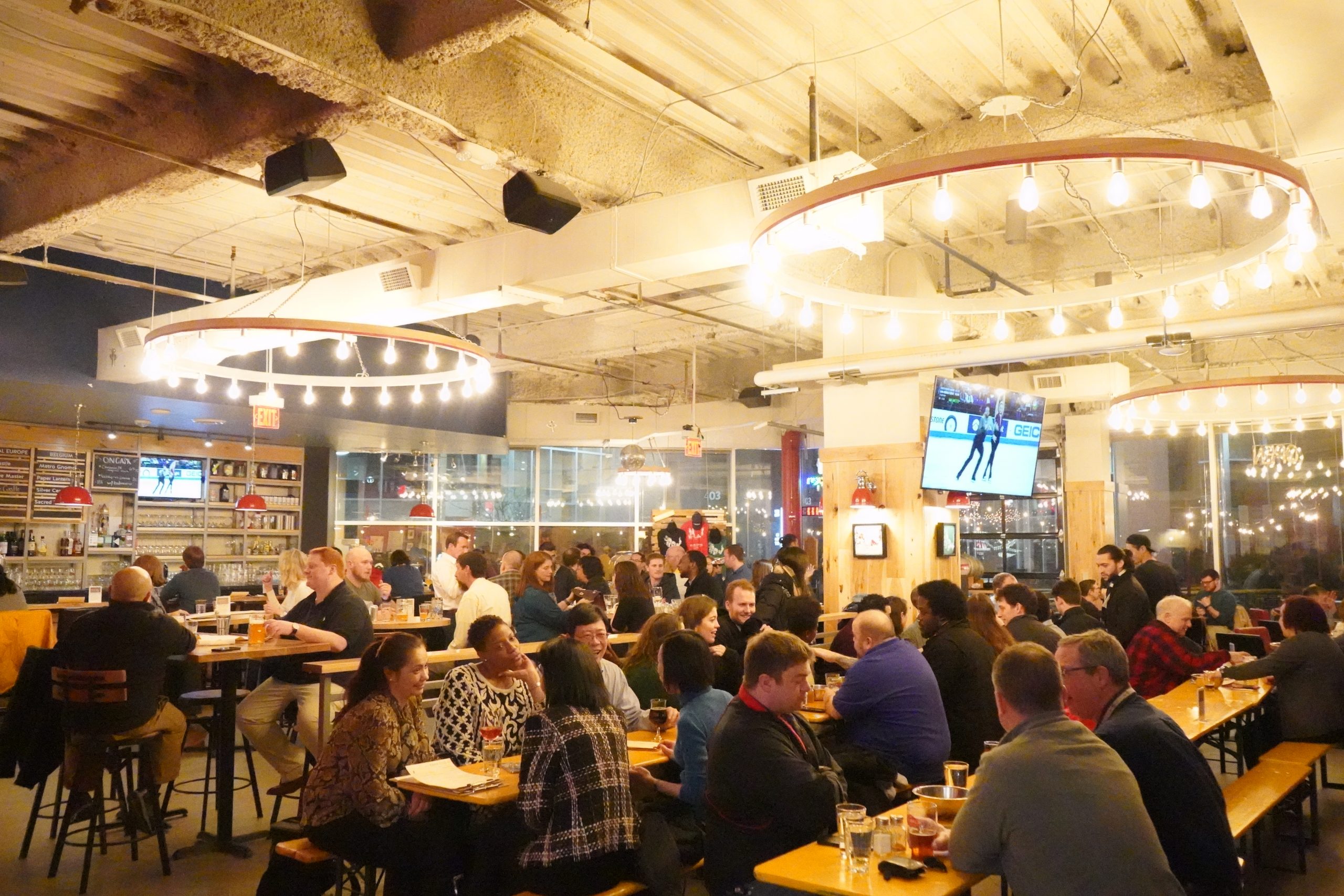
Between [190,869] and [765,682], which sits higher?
[765,682]

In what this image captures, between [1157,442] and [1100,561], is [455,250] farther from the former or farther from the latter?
[1157,442]

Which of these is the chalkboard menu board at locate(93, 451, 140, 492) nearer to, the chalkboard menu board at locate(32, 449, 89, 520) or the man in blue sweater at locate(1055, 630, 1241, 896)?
the chalkboard menu board at locate(32, 449, 89, 520)

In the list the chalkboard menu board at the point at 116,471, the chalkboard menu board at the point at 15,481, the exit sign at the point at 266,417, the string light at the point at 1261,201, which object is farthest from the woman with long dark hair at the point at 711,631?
the chalkboard menu board at the point at 116,471

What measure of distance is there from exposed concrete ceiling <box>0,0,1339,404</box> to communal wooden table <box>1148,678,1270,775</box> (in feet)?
9.72

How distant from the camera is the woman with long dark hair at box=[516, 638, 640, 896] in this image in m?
3.25

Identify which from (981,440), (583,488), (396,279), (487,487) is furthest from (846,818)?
(583,488)

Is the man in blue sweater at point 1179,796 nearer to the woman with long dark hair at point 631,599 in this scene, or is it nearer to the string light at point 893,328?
the string light at point 893,328

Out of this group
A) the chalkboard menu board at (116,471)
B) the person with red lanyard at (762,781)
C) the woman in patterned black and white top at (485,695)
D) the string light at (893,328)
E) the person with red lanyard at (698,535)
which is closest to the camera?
the person with red lanyard at (762,781)

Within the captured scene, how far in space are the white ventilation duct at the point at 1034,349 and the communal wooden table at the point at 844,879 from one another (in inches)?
258

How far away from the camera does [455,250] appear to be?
785 cm

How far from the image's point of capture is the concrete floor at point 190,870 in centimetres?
490

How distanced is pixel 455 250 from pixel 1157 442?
39.4 ft

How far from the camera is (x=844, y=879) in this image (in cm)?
267

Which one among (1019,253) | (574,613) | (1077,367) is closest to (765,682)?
(574,613)
